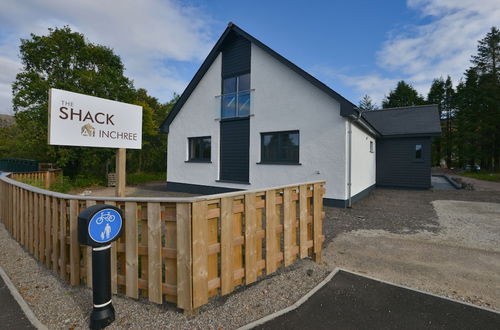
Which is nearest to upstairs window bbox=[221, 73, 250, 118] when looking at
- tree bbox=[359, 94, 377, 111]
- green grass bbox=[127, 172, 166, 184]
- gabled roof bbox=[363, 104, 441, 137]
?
gabled roof bbox=[363, 104, 441, 137]

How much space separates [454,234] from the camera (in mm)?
5887

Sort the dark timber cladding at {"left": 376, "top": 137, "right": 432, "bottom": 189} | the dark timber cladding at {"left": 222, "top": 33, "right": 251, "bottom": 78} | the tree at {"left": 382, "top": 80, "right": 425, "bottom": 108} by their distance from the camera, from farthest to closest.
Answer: the tree at {"left": 382, "top": 80, "right": 425, "bottom": 108} < the dark timber cladding at {"left": 376, "top": 137, "right": 432, "bottom": 189} < the dark timber cladding at {"left": 222, "top": 33, "right": 251, "bottom": 78}

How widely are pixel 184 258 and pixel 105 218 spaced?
2.92 feet

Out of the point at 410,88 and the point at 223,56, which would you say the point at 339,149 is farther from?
the point at 410,88

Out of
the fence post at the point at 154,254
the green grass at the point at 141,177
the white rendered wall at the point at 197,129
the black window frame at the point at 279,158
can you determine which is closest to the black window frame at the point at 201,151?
the white rendered wall at the point at 197,129

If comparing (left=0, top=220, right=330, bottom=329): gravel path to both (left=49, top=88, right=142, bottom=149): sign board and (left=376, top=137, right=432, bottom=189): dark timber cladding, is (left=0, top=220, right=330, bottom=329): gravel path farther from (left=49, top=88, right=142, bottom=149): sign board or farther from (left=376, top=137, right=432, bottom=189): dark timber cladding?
(left=376, top=137, right=432, bottom=189): dark timber cladding

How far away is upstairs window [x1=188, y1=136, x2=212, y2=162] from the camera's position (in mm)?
13344

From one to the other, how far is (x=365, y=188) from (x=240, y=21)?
34.0ft

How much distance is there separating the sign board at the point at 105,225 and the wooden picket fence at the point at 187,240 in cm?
21

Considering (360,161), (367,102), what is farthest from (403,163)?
(367,102)

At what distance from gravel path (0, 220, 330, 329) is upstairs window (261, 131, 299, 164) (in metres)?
7.07

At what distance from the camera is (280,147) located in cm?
1088

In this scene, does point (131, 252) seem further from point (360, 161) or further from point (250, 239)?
point (360, 161)

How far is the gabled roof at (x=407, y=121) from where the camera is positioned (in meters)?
14.1
